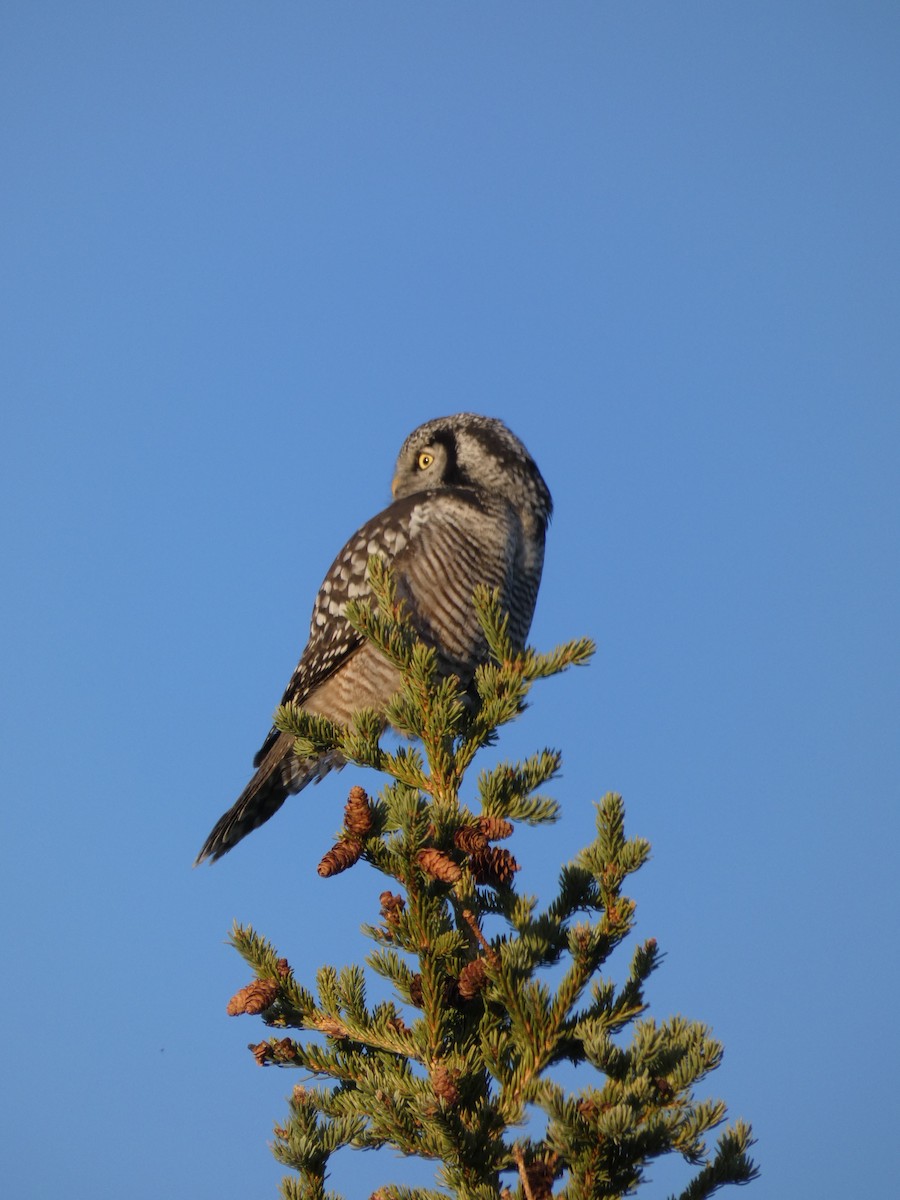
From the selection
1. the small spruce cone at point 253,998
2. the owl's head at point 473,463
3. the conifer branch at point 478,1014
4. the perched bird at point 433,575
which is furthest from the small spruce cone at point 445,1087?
the owl's head at point 473,463

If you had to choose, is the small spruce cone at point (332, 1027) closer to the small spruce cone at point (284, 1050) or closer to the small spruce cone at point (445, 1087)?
the small spruce cone at point (284, 1050)

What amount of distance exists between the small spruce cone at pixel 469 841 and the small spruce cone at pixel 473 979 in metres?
0.32

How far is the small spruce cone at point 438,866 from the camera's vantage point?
8.57ft

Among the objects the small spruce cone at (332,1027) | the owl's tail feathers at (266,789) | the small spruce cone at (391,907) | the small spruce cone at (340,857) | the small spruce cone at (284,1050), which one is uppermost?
the owl's tail feathers at (266,789)

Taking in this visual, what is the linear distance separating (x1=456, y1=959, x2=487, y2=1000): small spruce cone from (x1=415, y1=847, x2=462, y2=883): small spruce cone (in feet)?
0.64

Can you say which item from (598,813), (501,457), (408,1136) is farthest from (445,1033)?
(501,457)

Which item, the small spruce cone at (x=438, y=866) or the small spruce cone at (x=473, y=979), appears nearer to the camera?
the small spruce cone at (x=473, y=979)

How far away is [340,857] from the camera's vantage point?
9.45 ft

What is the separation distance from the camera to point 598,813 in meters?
2.44

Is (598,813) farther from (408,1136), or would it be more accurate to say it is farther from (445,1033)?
(408,1136)

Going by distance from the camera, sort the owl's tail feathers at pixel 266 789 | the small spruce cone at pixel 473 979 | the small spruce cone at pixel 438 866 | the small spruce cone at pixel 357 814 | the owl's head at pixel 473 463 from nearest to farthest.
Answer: the small spruce cone at pixel 473 979 < the small spruce cone at pixel 438 866 < the small spruce cone at pixel 357 814 < the owl's tail feathers at pixel 266 789 < the owl's head at pixel 473 463

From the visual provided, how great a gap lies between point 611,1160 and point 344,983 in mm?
756

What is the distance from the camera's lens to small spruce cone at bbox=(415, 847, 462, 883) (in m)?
2.61

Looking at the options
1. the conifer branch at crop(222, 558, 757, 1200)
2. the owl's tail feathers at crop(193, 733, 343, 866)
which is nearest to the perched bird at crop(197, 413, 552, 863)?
the owl's tail feathers at crop(193, 733, 343, 866)
